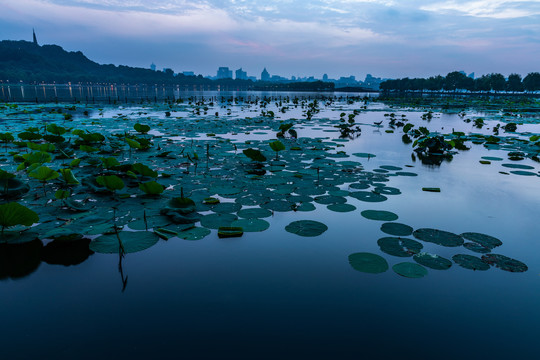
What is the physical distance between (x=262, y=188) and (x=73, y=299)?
13.1 ft

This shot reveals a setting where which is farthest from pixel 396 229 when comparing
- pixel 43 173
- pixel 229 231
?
pixel 43 173

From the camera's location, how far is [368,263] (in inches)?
146

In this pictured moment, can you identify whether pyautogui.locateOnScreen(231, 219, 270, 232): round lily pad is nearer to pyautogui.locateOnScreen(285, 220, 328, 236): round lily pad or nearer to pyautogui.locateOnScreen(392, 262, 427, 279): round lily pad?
pyautogui.locateOnScreen(285, 220, 328, 236): round lily pad

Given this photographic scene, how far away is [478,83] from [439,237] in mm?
134009

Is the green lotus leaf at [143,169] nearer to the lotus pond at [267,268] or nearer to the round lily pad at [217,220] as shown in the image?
the lotus pond at [267,268]

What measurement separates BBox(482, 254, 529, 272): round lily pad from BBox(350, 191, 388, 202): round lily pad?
7.37ft

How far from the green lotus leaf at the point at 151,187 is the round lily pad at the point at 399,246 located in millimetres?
4093

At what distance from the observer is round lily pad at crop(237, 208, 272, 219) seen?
196 inches

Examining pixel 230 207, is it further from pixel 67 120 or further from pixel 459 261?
pixel 67 120

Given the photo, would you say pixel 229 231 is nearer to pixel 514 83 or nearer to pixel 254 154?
pixel 254 154

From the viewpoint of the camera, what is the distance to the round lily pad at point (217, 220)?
4.60 meters

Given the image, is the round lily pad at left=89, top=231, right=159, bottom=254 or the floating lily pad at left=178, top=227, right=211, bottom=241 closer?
the round lily pad at left=89, top=231, right=159, bottom=254

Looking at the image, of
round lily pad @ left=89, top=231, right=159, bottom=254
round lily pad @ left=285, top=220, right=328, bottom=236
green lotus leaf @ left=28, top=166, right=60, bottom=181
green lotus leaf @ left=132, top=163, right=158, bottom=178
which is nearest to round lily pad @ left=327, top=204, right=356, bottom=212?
round lily pad @ left=285, top=220, right=328, bottom=236

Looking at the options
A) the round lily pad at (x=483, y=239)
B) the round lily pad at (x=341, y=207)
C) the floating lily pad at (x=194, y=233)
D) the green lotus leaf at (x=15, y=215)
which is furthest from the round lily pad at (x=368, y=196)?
the green lotus leaf at (x=15, y=215)
